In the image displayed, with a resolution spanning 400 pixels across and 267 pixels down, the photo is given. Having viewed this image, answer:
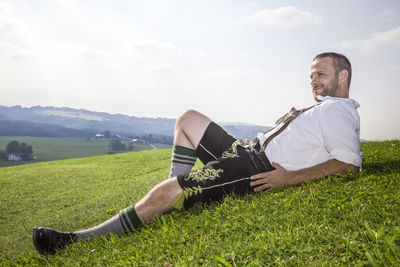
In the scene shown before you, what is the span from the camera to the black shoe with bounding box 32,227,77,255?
3.96 m

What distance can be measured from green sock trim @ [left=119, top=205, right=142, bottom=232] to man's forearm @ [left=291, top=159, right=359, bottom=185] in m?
2.51

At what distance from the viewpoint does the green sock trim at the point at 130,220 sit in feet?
13.5

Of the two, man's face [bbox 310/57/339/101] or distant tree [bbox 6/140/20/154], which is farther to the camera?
distant tree [bbox 6/140/20/154]

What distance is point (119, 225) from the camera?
416 cm

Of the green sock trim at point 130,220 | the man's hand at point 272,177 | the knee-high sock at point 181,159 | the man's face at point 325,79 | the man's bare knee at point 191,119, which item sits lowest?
the green sock trim at point 130,220

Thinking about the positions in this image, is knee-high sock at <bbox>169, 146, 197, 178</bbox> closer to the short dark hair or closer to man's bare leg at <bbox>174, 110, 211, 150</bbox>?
man's bare leg at <bbox>174, 110, 211, 150</bbox>

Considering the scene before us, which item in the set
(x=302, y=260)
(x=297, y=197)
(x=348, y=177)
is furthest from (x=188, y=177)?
(x=348, y=177)

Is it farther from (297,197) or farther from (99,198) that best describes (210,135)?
(99,198)

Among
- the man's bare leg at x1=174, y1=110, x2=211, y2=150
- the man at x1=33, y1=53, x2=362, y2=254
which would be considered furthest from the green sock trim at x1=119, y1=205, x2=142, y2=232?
the man's bare leg at x1=174, y1=110, x2=211, y2=150

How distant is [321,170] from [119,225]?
3.28m

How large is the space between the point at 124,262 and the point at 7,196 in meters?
9.14

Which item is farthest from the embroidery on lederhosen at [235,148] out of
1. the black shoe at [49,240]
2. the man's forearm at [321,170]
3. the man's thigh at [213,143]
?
the black shoe at [49,240]

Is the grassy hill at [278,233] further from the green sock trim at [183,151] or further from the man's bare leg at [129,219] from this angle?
the green sock trim at [183,151]

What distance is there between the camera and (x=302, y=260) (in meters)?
2.43
